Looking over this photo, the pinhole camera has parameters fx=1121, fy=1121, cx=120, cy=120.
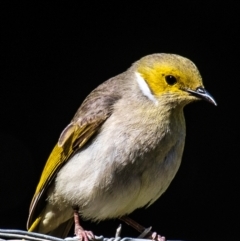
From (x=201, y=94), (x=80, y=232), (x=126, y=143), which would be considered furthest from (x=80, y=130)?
(x=201, y=94)

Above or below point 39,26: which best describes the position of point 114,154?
below

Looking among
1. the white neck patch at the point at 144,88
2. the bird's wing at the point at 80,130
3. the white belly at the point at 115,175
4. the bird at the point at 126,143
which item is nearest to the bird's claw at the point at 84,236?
the bird at the point at 126,143

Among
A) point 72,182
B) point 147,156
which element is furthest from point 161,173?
point 72,182

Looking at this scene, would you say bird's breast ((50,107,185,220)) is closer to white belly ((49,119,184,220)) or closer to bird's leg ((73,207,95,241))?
white belly ((49,119,184,220))

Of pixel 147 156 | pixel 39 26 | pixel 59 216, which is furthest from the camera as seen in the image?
pixel 39 26

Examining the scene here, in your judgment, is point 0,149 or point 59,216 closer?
point 59,216

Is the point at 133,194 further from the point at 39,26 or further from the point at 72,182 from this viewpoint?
the point at 39,26

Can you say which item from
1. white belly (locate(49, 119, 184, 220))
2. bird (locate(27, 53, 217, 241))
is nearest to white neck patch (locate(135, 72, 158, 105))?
bird (locate(27, 53, 217, 241))

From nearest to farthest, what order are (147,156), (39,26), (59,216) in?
(147,156) < (59,216) < (39,26)

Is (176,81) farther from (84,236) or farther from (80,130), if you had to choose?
(84,236)

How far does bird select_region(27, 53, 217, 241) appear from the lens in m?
6.34

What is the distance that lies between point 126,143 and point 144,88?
41cm

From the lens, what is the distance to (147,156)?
6320 mm

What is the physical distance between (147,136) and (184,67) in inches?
Result: 18.2
